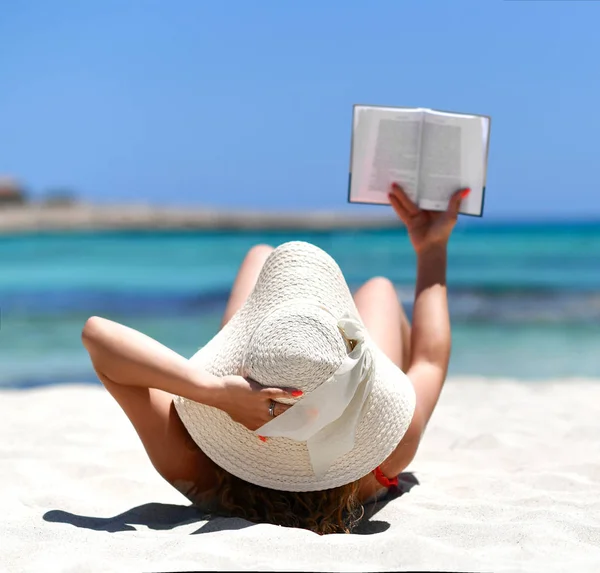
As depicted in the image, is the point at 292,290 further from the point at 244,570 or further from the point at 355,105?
Answer: the point at 355,105

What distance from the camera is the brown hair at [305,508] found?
96.3 inches

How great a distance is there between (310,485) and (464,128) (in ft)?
4.76

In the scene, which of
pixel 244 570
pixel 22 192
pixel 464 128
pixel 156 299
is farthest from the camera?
pixel 22 192

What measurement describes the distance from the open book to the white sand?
1.05 m

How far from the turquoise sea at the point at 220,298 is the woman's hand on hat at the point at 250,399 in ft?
13.3

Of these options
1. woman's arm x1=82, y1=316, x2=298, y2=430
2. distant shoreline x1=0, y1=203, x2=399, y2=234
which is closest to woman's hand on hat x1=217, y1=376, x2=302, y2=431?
woman's arm x1=82, y1=316, x2=298, y2=430

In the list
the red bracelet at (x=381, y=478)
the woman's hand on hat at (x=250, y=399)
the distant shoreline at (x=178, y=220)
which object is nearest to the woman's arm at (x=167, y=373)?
the woman's hand on hat at (x=250, y=399)

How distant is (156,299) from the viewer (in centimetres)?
1206

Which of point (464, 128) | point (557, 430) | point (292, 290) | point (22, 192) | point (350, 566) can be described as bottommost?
point (22, 192)

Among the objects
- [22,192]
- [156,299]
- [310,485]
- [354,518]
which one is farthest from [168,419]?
[22,192]

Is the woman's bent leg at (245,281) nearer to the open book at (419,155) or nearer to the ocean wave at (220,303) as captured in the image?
the open book at (419,155)

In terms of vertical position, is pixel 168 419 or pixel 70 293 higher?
pixel 168 419

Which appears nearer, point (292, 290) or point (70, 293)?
point (292, 290)

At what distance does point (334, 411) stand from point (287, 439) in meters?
0.17
